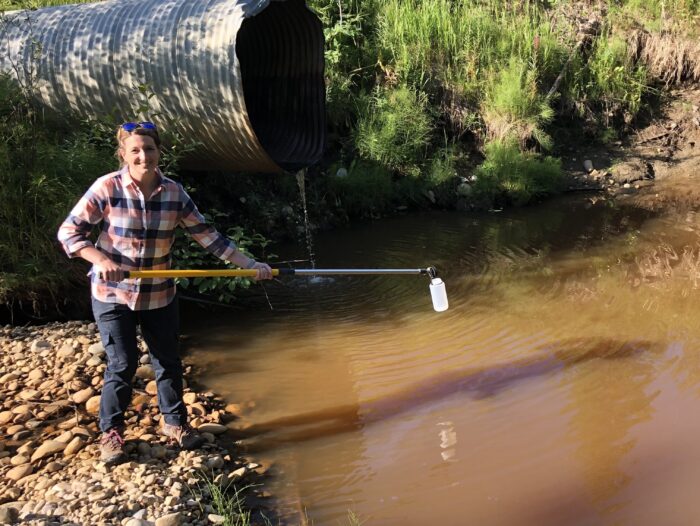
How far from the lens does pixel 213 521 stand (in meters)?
2.86

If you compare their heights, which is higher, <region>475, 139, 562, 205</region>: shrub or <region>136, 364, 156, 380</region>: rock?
<region>475, 139, 562, 205</region>: shrub

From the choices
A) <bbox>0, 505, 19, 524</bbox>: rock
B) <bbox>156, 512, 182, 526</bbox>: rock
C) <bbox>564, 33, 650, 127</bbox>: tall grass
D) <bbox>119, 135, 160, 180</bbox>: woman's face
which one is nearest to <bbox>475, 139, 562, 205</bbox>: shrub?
<bbox>564, 33, 650, 127</bbox>: tall grass

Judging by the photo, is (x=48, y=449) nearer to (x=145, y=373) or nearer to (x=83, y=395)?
(x=83, y=395)

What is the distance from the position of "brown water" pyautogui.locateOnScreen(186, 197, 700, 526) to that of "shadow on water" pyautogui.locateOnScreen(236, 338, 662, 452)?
1 centimetres

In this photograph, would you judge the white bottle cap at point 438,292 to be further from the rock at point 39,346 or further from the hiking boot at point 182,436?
the rock at point 39,346

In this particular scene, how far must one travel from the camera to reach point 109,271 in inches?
110

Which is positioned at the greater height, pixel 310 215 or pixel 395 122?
pixel 395 122

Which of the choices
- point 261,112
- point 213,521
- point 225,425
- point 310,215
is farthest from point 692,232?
point 213,521

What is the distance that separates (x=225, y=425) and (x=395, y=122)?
5.65 metres

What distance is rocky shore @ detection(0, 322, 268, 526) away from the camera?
2.83 metres

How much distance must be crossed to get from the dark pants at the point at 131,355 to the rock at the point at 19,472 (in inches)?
14.4

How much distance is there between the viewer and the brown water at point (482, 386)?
312 centimetres

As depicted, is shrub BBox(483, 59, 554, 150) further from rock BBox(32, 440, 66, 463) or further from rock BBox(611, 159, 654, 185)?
rock BBox(32, 440, 66, 463)

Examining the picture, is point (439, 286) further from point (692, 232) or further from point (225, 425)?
point (692, 232)
